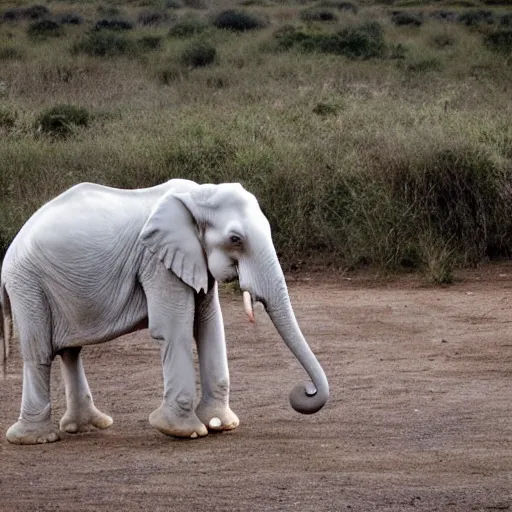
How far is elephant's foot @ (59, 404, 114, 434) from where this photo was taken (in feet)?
26.2

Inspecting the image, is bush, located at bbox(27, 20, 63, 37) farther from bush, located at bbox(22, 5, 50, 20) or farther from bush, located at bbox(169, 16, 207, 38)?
bush, located at bbox(22, 5, 50, 20)

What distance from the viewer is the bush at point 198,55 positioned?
94.1 ft

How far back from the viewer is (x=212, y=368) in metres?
7.86

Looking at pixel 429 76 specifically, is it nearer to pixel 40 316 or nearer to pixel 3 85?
pixel 3 85

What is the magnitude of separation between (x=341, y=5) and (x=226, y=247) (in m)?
40.0

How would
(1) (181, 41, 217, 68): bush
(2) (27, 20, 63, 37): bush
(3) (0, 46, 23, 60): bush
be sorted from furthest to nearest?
1. (2) (27, 20, 63, 37): bush
2. (3) (0, 46, 23, 60): bush
3. (1) (181, 41, 217, 68): bush

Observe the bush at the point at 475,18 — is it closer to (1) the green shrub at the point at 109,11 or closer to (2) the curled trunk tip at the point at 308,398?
(1) the green shrub at the point at 109,11

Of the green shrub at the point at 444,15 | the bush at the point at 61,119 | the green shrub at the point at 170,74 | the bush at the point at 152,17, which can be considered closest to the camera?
the bush at the point at 61,119

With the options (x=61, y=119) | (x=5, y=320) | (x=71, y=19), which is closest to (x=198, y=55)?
(x=61, y=119)

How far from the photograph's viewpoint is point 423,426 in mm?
7746

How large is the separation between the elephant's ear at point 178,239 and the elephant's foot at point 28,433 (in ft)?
3.99

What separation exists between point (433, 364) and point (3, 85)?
15904 millimetres

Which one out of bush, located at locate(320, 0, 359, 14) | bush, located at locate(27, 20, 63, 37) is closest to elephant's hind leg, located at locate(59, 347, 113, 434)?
bush, located at locate(27, 20, 63, 37)

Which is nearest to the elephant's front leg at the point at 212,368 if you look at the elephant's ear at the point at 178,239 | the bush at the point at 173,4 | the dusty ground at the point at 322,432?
the dusty ground at the point at 322,432
